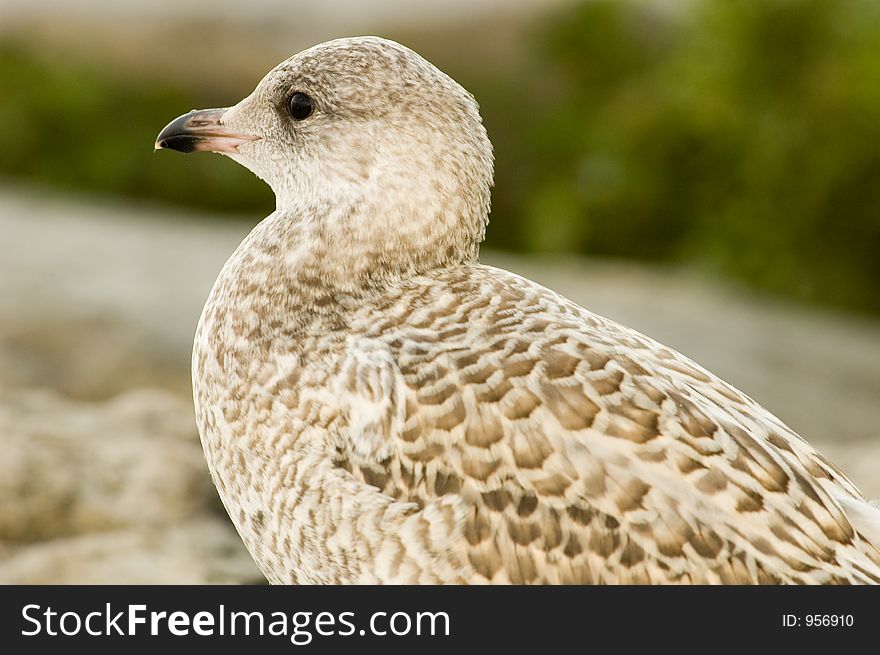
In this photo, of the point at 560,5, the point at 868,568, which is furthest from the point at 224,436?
the point at 560,5

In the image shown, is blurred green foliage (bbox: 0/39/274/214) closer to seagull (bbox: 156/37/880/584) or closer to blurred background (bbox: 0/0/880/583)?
blurred background (bbox: 0/0/880/583)

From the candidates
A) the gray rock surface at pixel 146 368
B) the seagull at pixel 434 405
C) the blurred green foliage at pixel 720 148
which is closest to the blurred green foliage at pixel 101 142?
the gray rock surface at pixel 146 368

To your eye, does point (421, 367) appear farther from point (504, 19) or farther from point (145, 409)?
point (504, 19)

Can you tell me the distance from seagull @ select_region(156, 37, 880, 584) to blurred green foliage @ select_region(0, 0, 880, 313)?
522cm

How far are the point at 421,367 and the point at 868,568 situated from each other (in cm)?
94

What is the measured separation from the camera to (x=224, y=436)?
2.56 m

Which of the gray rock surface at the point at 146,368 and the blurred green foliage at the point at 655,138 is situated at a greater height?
the blurred green foliage at the point at 655,138

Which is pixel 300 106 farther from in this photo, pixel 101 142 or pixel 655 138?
pixel 101 142

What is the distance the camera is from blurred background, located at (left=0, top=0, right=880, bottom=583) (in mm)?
3996

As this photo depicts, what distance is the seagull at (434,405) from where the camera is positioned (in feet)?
7.45

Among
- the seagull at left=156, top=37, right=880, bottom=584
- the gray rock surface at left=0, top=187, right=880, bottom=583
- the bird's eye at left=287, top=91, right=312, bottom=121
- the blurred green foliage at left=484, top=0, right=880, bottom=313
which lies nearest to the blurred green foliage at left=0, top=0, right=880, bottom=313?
the blurred green foliage at left=484, top=0, right=880, bottom=313

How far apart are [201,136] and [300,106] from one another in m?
0.28

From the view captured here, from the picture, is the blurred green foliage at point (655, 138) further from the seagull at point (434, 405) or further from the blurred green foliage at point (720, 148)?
the seagull at point (434, 405)

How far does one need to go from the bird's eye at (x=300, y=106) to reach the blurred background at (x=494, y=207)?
1.42 meters
